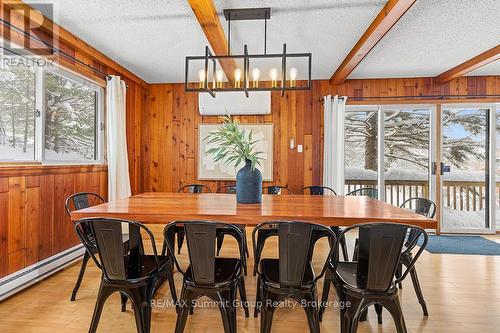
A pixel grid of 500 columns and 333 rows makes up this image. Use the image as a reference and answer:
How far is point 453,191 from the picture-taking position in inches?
177

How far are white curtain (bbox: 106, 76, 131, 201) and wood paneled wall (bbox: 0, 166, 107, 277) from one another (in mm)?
361

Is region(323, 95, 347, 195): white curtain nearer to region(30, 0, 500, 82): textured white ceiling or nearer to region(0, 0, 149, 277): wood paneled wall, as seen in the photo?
region(30, 0, 500, 82): textured white ceiling

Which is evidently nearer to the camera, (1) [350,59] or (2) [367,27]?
(2) [367,27]

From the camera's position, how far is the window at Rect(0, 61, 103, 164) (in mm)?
2477

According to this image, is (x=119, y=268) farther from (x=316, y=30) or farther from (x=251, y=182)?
(x=316, y=30)

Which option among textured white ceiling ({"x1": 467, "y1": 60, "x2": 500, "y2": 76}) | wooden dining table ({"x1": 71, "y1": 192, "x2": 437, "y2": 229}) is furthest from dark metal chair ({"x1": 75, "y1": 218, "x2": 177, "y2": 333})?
textured white ceiling ({"x1": 467, "y1": 60, "x2": 500, "y2": 76})

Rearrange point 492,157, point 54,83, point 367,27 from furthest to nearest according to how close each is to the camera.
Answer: point 492,157, point 54,83, point 367,27

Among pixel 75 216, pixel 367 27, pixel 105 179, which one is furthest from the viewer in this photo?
pixel 105 179

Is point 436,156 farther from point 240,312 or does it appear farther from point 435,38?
point 240,312

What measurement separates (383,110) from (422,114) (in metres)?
0.60

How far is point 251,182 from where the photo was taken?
238 centimetres

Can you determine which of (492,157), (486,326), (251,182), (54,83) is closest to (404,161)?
(492,157)

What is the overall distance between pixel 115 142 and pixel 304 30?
103 inches

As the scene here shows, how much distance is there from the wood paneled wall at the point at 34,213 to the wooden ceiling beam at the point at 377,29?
3332 mm
